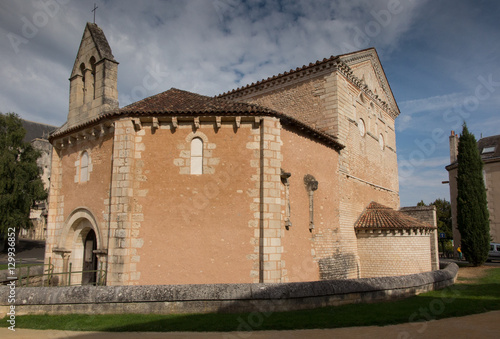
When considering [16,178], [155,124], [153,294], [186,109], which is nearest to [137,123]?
[155,124]

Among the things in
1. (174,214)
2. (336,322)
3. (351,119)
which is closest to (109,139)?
(174,214)

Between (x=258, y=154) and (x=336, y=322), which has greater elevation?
(x=258, y=154)

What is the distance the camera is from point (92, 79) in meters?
14.9

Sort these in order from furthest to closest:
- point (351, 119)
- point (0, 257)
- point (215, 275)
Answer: point (0, 257) → point (351, 119) → point (215, 275)

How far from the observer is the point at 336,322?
725 cm

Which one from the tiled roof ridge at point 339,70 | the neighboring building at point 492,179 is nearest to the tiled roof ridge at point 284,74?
the tiled roof ridge at point 339,70

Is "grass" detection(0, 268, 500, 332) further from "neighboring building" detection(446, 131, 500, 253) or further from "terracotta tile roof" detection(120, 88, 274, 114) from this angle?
"neighboring building" detection(446, 131, 500, 253)

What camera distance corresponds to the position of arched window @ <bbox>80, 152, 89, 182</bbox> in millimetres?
13337

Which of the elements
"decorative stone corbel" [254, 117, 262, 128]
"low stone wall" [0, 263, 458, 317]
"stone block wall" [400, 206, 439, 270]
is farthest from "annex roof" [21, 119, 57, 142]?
"low stone wall" [0, 263, 458, 317]

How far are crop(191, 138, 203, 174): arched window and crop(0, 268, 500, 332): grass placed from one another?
204 inches

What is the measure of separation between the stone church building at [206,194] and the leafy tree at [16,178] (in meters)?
21.3

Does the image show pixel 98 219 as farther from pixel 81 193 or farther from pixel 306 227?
pixel 306 227

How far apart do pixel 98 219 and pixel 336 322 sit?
343 inches

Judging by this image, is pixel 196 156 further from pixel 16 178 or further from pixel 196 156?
pixel 16 178
